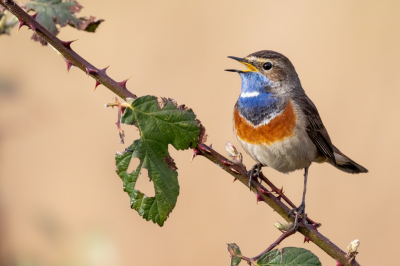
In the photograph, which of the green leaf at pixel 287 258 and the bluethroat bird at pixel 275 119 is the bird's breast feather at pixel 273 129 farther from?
the green leaf at pixel 287 258

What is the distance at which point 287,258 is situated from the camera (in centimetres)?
176

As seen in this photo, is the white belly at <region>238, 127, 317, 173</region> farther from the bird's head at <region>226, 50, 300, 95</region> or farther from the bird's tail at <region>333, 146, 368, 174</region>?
the bird's tail at <region>333, 146, 368, 174</region>

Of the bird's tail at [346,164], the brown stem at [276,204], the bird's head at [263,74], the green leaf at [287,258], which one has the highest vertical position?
the bird's head at [263,74]

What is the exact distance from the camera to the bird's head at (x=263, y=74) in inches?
132

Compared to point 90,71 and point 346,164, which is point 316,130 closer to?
point 346,164

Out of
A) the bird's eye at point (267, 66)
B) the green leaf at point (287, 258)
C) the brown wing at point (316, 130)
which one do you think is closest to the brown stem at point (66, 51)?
the green leaf at point (287, 258)

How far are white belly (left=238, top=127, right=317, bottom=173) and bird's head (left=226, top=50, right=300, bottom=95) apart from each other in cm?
43

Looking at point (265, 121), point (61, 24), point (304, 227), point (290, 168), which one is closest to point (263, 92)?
point (265, 121)

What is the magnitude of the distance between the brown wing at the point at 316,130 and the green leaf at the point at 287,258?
70.4 inches

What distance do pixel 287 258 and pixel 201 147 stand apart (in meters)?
0.62

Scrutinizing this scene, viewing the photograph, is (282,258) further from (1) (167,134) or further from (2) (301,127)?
(2) (301,127)

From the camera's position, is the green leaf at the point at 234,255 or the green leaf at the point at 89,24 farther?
the green leaf at the point at 89,24

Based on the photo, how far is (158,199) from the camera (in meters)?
1.73

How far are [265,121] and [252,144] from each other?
21cm
